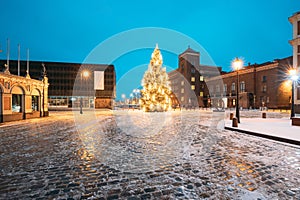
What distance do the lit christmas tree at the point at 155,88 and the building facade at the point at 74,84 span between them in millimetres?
23311

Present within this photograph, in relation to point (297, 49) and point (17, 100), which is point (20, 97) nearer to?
point (17, 100)

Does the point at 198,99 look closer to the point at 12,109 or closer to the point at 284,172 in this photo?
the point at 12,109

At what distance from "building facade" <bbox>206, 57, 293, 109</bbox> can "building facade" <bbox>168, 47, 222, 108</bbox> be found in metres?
7.50

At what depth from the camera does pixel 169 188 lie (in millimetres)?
3654

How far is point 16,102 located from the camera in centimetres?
1733

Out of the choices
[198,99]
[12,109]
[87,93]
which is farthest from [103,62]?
[12,109]

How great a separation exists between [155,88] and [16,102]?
1887cm

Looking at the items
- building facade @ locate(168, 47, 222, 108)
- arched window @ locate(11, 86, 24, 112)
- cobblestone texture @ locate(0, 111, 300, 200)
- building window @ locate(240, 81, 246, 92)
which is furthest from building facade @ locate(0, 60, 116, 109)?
cobblestone texture @ locate(0, 111, 300, 200)

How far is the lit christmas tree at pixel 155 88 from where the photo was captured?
96.4ft

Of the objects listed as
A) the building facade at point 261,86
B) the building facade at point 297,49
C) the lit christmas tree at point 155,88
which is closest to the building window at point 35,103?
the lit christmas tree at point 155,88

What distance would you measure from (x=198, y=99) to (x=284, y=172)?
209 ft

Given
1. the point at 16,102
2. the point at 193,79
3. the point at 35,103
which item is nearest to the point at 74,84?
the point at 35,103

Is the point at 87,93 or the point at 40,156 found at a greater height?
the point at 87,93

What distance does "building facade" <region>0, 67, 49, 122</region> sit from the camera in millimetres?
15295
